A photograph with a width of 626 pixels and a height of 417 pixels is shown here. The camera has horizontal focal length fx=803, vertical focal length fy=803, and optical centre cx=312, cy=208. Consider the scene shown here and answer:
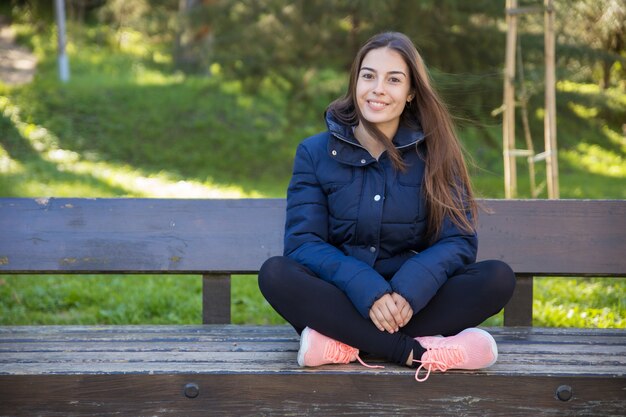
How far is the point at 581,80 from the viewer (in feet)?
29.0

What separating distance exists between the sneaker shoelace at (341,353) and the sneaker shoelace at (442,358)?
0.57 feet

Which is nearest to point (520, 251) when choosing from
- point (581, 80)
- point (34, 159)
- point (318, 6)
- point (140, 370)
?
point (140, 370)

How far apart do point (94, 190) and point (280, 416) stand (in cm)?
670

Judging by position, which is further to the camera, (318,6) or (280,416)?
(318,6)

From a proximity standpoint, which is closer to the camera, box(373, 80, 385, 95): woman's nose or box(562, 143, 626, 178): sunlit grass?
box(373, 80, 385, 95): woman's nose

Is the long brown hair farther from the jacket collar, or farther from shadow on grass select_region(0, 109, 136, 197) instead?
shadow on grass select_region(0, 109, 136, 197)

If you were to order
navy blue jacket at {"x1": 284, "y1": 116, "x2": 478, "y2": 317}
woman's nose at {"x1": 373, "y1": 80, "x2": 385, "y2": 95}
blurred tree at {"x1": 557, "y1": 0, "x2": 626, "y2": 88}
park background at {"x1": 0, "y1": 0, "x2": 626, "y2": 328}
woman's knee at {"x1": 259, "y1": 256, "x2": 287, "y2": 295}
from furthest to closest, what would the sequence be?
blurred tree at {"x1": 557, "y1": 0, "x2": 626, "y2": 88} → park background at {"x1": 0, "y1": 0, "x2": 626, "y2": 328} → woman's nose at {"x1": 373, "y1": 80, "x2": 385, "y2": 95} → navy blue jacket at {"x1": 284, "y1": 116, "x2": 478, "y2": 317} → woman's knee at {"x1": 259, "y1": 256, "x2": 287, "y2": 295}

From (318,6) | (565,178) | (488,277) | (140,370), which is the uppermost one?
(318,6)

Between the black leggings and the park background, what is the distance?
1.12 meters

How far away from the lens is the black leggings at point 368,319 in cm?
280

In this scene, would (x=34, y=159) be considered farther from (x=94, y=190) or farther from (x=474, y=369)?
(x=474, y=369)

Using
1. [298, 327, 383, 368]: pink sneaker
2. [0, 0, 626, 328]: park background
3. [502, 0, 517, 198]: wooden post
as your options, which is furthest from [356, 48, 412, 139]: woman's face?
[502, 0, 517, 198]: wooden post

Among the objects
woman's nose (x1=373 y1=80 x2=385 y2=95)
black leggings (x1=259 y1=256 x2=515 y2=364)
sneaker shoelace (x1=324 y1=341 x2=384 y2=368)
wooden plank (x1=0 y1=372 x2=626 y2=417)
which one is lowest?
wooden plank (x1=0 y1=372 x2=626 y2=417)

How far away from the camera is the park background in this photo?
5.17 metres
